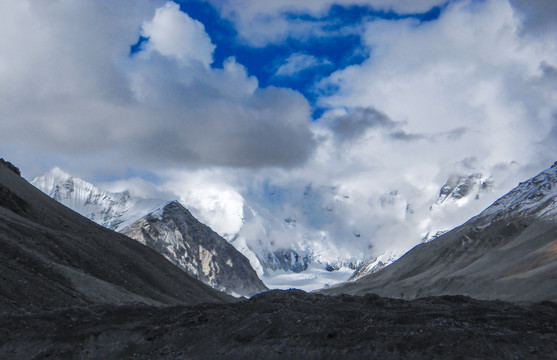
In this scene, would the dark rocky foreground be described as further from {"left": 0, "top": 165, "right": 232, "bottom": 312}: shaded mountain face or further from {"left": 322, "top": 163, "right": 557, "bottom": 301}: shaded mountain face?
{"left": 322, "top": 163, "right": 557, "bottom": 301}: shaded mountain face

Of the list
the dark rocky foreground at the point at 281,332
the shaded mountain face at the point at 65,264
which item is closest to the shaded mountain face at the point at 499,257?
the shaded mountain face at the point at 65,264

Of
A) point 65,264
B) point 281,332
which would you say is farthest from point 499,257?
point 281,332

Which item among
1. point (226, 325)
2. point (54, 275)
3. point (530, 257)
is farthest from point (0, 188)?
point (530, 257)

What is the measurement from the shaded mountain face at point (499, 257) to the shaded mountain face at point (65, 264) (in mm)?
51748

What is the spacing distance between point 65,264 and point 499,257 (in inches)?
3927

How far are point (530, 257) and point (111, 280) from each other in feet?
266

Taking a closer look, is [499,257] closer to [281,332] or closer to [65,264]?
[65,264]

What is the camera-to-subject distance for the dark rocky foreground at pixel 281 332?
1010 inches

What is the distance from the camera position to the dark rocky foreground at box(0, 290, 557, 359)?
25650mm

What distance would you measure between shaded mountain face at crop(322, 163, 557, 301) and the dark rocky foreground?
61086 millimetres

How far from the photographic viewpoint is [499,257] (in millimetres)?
134125

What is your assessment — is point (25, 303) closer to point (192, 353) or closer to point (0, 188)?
point (192, 353)

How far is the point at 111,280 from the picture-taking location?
73.9m

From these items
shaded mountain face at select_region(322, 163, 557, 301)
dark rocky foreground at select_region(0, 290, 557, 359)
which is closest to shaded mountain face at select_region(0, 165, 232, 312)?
dark rocky foreground at select_region(0, 290, 557, 359)
